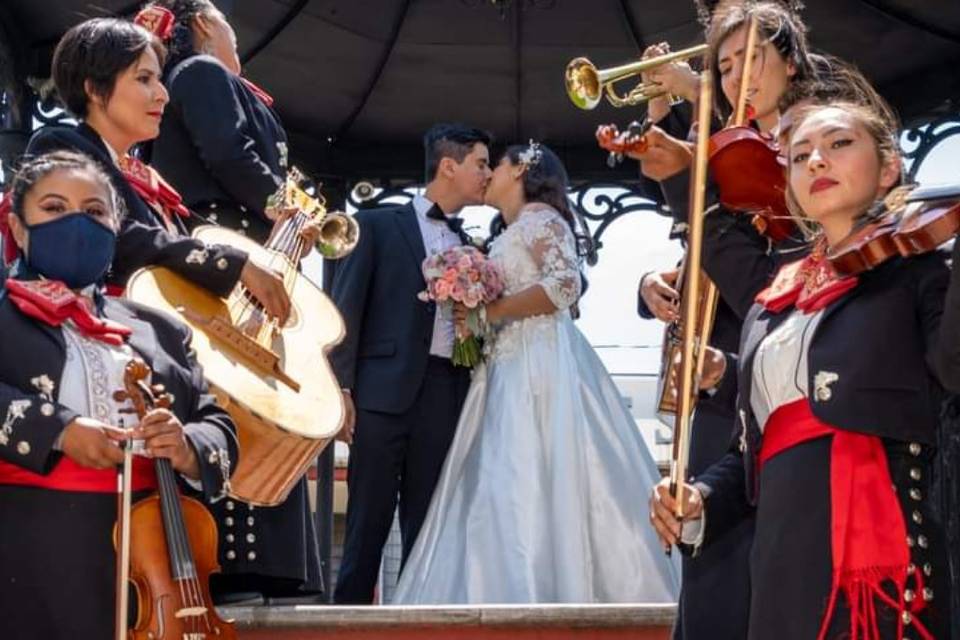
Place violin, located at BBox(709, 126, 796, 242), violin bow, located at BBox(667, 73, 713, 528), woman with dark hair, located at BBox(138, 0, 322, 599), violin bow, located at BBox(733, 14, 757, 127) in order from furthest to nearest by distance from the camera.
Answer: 1. woman with dark hair, located at BBox(138, 0, 322, 599)
2. violin bow, located at BBox(733, 14, 757, 127)
3. violin, located at BBox(709, 126, 796, 242)
4. violin bow, located at BBox(667, 73, 713, 528)

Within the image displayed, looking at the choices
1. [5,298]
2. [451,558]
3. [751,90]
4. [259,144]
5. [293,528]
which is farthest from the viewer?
[451,558]

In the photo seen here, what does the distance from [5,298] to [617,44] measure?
476 centimetres

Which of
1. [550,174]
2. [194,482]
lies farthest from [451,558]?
[194,482]

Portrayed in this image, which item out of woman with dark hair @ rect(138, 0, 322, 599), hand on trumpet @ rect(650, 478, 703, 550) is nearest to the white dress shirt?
woman with dark hair @ rect(138, 0, 322, 599)

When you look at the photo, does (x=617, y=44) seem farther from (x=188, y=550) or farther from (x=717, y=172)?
(x=188, y=550)

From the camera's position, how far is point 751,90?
15.6ft

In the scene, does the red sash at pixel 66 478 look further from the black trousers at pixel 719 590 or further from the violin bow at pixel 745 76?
the violin bow at pixel 745 76

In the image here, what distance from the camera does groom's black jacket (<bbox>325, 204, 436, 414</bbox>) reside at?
696 cm

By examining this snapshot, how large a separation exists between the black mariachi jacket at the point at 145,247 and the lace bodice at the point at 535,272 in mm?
2127

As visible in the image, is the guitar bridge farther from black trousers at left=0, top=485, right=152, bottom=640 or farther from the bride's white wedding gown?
the bride's white wedding gown

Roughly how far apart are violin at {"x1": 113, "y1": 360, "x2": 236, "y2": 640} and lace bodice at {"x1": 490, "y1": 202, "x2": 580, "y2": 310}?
3.08 metres

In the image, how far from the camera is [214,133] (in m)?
5.75

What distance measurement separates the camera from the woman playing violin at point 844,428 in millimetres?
3670

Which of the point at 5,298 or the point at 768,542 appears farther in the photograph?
the point at 5,298
